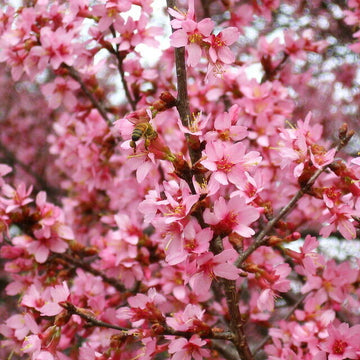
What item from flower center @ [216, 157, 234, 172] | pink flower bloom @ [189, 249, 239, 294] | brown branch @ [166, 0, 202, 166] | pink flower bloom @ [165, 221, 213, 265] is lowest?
pink flower bloom @ [189, 249, 239, 294]

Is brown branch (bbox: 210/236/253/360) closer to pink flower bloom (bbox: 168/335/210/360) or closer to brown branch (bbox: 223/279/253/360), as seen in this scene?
brown branch (bbox: 223/279/253/360)

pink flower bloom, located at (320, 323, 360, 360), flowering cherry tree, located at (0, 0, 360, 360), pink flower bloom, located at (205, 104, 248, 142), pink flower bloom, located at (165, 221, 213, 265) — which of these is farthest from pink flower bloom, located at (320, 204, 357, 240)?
pink flower bloom, located at (165, 221, 213, 265)

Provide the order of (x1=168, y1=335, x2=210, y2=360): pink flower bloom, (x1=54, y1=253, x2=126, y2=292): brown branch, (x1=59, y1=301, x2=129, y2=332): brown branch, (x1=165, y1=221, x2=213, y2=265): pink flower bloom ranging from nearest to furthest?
(x1=165, y1=221, x2=213, y2=265): pink flower bloom, (x1=168, y1=335, x2=210, y2=360): pink flower bloom, (x1=59, y1=301, x2=129, y2=332): brown branch, (x1=54, y1=253, x2=126, y2=292): brown branch

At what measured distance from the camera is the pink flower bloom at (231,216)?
151 cm

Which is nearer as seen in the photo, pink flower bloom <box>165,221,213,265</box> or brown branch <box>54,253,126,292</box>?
pink flower bloom <box>165,221,213,265</box>

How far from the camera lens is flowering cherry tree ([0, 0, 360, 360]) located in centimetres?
158

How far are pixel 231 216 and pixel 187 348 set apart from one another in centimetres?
46

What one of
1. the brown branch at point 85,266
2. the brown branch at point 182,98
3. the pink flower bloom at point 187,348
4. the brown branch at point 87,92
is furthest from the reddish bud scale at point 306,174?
the brown branch at point 87,92

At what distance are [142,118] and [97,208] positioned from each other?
2.02 metres

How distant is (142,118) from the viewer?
1.63m

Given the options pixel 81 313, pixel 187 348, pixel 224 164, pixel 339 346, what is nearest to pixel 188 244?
pixel 224 164

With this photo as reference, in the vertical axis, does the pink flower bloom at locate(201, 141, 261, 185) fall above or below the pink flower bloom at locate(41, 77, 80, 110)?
above

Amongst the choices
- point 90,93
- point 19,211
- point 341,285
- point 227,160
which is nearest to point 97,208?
point 90,93

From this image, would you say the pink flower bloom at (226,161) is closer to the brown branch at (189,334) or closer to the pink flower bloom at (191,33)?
the pink flower bloom at (191,33)
